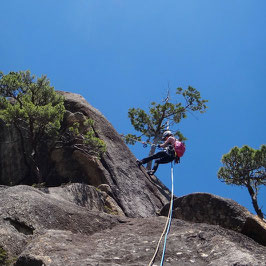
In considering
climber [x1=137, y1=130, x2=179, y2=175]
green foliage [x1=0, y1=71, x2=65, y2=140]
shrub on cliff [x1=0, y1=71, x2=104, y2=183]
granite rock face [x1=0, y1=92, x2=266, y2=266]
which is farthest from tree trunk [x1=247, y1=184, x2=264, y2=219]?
green foliage [x1=0, y1=71, x2=65, y2=140]

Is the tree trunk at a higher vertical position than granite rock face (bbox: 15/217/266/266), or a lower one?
higher

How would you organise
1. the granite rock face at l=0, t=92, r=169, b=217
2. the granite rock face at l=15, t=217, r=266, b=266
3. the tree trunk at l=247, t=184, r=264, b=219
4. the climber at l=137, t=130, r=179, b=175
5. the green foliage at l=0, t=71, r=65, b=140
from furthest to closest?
the tree trunk at l=247, t=184, r=264, b=219 → the granite rock face at l=0, t=92, r=169, b=217 → the green foliage at l=0, t=71, r=65, b=140 → the climber at l=137, t=130, r=179, b=175 → the granite rock face at l=15, t=217, r=266, b=266

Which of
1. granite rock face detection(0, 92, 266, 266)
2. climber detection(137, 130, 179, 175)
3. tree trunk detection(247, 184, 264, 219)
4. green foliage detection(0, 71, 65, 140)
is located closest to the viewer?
granite rock face detection(0, 92, 266, 266)

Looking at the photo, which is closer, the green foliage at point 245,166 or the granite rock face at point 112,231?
the granite rock face at point 112,231

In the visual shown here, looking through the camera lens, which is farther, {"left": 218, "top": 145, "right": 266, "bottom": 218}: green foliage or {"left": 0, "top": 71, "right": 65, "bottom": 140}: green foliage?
{"left": 218, "top": 145, "right": 266, "bottom": 218}: green foliage

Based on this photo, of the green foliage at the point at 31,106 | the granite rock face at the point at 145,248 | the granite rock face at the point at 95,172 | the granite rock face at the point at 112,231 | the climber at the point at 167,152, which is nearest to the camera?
the granite rock face at the point at 145,248

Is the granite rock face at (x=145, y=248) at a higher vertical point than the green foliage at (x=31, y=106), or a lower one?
lower

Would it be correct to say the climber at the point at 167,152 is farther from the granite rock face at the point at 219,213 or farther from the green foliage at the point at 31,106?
the green foliage at the point at 31,106

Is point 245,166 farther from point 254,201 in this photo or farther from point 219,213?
point 219,213

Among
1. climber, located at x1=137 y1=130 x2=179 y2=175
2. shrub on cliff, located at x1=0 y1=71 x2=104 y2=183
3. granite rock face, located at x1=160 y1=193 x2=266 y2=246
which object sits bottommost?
granite rock face, located at x1=160 y1=193 x2=266 y2=246

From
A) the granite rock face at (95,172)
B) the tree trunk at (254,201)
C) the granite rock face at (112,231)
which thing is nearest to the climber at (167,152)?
the granite rock face at (112,231)

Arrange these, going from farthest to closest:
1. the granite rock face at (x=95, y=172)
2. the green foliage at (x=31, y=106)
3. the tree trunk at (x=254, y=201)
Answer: the tree trunk at (x=254, y=201), the granite rock face at (x=95, y=172), the green foliage at (x=31, y=106)

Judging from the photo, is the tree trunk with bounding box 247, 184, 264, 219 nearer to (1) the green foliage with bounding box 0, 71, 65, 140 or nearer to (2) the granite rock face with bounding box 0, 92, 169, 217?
(2) the granite rock face with bounding box 0, 92, 169, 217

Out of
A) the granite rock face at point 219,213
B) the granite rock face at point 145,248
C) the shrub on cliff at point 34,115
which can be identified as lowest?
the granite rock face at point 145,248
